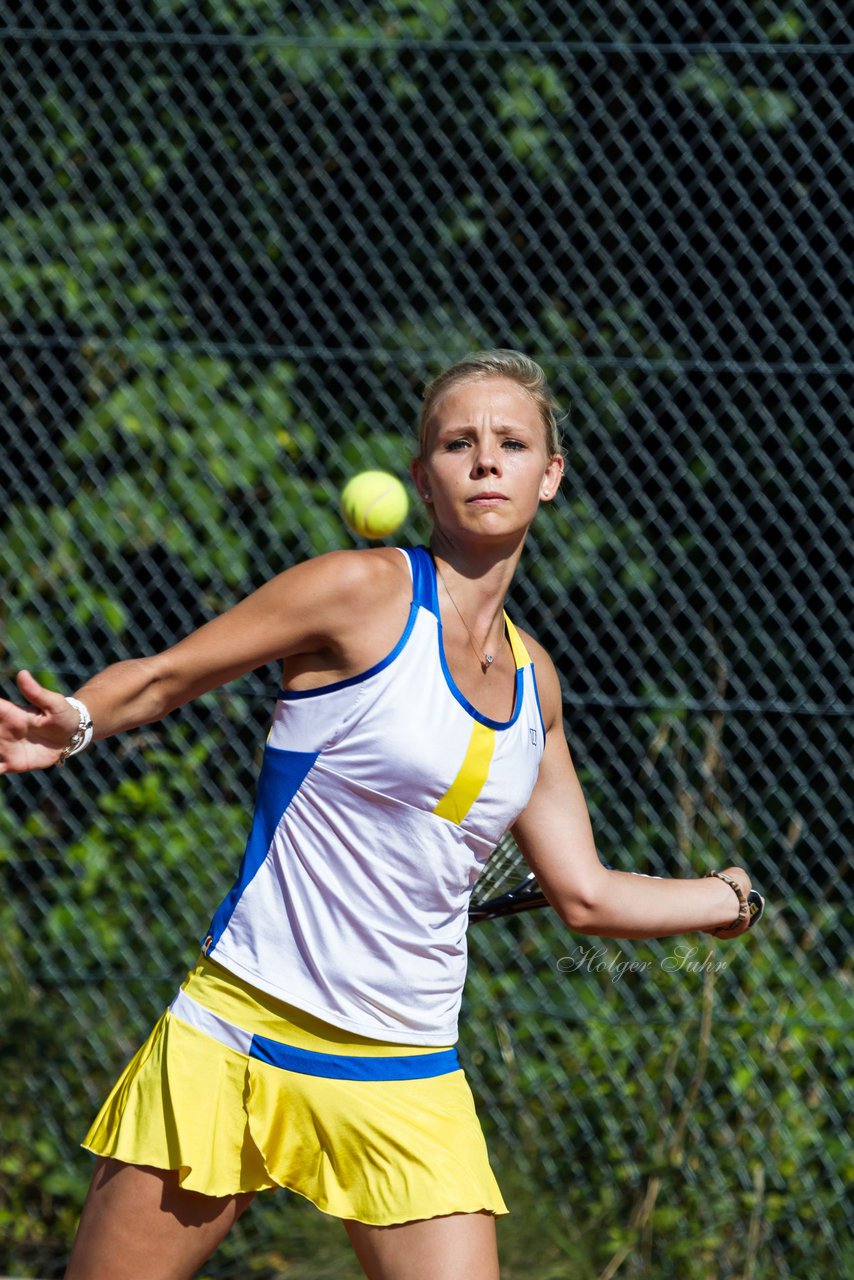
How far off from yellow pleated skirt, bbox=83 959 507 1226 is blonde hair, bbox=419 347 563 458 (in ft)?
2.80

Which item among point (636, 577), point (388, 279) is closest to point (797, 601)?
point (636, 577)

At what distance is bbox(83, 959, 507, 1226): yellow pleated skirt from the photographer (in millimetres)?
2150

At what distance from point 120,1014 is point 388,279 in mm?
2055

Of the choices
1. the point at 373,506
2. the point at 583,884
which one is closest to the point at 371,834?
the point at 583,884

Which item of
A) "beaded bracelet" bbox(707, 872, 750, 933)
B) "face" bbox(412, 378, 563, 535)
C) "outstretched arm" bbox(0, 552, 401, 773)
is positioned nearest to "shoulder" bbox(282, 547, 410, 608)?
"outstretched arm" bbox(0, 552, 401, 773)

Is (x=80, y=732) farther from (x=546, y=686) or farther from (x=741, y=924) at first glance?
(x=741, y=924)

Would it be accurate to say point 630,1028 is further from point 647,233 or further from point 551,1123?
point 647,233

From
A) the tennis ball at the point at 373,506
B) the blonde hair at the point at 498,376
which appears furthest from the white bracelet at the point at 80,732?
the tennis ball at the point at 373,506

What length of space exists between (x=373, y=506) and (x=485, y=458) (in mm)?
862

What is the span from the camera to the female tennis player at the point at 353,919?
2141 millimetres

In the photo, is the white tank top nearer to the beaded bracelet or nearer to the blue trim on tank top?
the blue trim on tank top

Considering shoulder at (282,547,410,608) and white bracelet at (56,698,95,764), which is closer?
white bracelet at (56,698,95,764)

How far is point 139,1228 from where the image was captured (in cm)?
213

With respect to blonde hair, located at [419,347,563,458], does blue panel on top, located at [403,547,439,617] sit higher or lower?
lower
